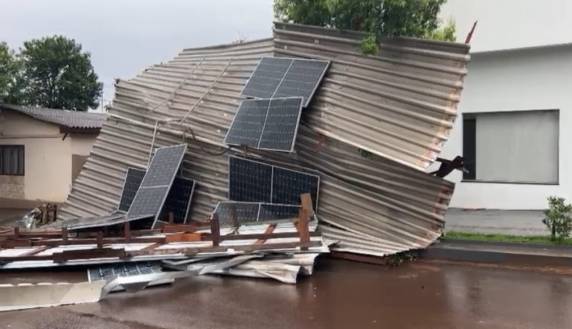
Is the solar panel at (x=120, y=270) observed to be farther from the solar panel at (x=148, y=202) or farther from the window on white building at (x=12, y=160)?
the window on white building at (x=12, y=160)

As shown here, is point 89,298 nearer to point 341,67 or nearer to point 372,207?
point 372,207

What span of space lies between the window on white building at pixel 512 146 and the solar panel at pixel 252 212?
6.48 meters

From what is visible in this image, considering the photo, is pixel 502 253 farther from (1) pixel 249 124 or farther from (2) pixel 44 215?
(2) pixel 44 215

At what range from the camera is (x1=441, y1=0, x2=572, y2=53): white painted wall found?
13.5m

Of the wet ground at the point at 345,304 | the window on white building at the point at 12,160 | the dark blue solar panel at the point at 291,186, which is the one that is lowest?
the wet ground at the point at 345,304

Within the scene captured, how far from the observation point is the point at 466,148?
15.3 meters

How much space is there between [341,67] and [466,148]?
6.02 m

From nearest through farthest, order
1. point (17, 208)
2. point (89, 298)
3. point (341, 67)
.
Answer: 1. point (89, 298)
2. point (341, 67)
3. point (17, 208)

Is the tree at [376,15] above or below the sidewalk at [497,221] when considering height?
above

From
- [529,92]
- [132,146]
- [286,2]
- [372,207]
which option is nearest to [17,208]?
[132,146]

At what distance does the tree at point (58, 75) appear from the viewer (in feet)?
132

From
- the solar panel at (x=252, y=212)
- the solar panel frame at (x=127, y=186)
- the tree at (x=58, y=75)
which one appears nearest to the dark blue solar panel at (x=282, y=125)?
the solar panel at (x=252, y=212)

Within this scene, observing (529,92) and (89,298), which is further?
(529,92)

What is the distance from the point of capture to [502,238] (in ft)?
33.7
